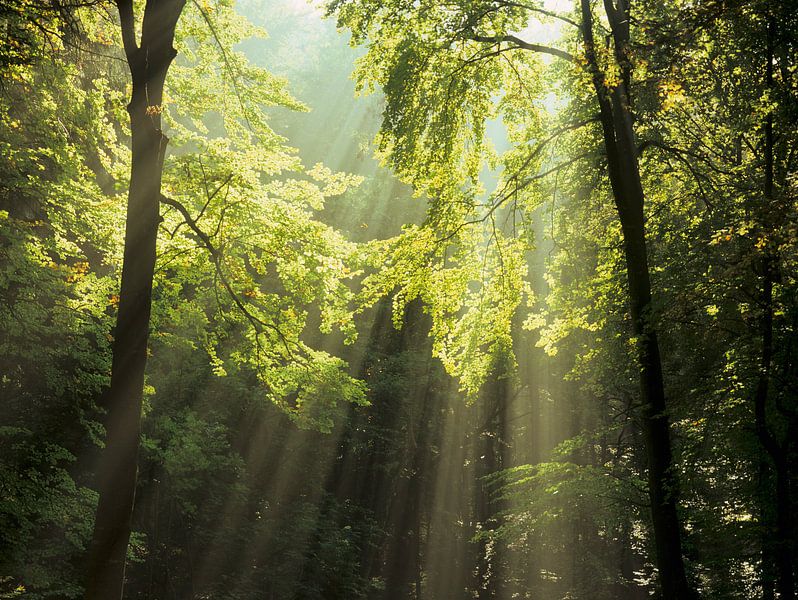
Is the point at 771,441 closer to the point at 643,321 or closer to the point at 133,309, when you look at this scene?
the point at 643,321

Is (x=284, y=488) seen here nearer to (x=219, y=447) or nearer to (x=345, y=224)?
(x=219, y=447)

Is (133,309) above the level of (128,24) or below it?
below

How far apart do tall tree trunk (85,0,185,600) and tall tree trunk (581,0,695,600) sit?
4619 mm

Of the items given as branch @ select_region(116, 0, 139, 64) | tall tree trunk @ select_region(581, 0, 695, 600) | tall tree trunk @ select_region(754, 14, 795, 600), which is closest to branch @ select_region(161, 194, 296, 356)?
branch @ select_region(116, 0, 139, 64)

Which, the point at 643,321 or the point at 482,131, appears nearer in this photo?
the point at 643,321

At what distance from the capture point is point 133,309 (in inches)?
253

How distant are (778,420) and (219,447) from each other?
14.0 meters

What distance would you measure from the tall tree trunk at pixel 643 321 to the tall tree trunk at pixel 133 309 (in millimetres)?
4619

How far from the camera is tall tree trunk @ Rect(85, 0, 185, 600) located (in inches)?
234

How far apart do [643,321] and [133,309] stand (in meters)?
5.47

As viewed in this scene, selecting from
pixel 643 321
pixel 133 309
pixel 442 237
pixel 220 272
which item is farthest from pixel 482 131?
pixel 133 309

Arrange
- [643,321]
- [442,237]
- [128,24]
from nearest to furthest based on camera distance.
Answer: [128,24]
[643,321]
[442,237]

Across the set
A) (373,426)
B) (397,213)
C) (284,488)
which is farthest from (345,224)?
(284,488)

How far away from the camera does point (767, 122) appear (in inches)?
287
